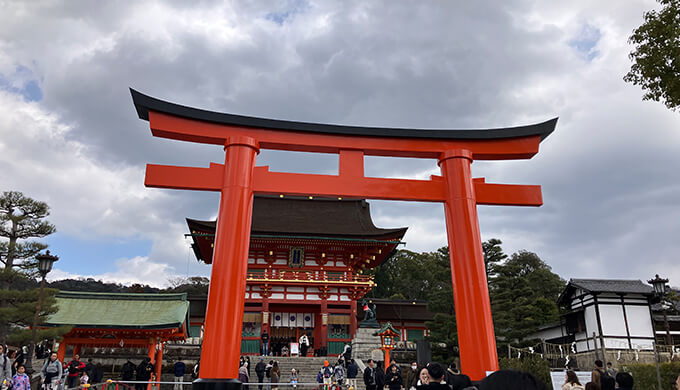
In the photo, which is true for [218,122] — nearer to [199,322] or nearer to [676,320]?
[199,322]

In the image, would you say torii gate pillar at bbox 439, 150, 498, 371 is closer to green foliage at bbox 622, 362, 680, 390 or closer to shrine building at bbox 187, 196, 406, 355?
green foliage at bbox 622, 362, 680, 390

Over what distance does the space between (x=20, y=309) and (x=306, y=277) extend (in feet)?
42.6

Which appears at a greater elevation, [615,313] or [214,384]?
[615,313]

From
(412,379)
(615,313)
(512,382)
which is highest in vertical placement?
(615,313)

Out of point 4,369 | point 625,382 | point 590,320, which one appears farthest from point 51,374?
point 590,320

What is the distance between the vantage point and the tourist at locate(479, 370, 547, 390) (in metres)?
1.96

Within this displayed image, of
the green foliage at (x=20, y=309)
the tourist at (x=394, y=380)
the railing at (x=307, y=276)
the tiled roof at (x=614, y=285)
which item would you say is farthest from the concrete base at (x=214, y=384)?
the tiled roof at (x=614, y=285)

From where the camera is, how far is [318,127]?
9.15 m

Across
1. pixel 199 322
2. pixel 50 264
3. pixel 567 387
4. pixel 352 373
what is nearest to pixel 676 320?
pixel 352 373

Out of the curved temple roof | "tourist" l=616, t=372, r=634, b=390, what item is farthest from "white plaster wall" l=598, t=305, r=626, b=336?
"tourist" l=616, t=372, r=634, b=390

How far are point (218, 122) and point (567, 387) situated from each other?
7.15 meters

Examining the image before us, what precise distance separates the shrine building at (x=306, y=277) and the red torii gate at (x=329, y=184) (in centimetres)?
1323

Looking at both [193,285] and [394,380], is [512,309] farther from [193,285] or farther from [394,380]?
[193,285]

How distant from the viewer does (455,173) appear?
9.19m
